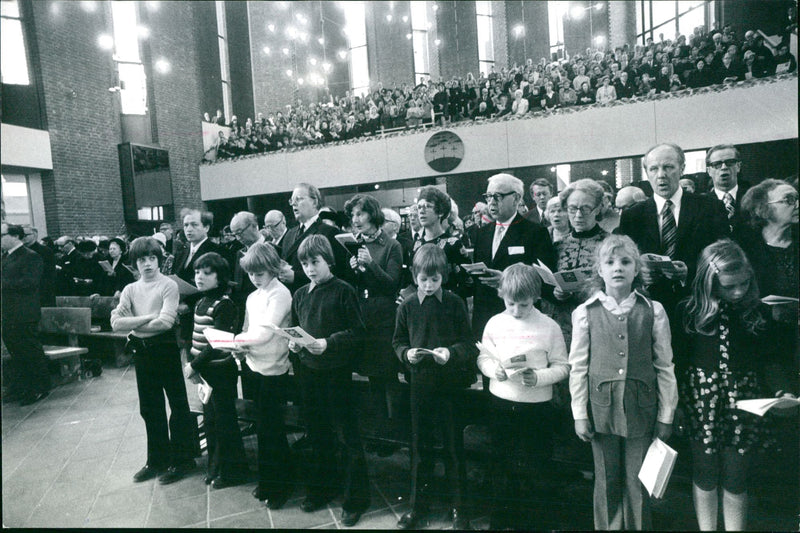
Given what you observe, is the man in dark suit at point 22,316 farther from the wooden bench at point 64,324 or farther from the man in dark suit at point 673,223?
the man in dark suit at point 673,223

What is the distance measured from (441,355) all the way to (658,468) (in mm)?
936

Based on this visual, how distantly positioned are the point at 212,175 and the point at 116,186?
23.7ft

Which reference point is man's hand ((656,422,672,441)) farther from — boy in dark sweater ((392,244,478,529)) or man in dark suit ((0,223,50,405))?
man in dark suit ((0,223,50,405))

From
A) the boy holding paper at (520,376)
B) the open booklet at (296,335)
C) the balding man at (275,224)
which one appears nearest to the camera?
the boy holding paper at (520,376)

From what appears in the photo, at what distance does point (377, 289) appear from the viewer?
298 centimetres

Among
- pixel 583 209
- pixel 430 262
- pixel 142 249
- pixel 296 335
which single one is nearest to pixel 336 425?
pixel 296 335

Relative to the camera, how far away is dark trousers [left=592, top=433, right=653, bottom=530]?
6.34ft

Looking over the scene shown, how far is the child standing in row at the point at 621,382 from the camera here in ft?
6.22

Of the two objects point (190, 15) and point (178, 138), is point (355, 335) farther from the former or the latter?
point (178, 138)

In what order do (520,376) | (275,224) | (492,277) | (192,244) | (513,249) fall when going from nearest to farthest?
(520,376)
(492,277)
(513,249)
(192,244)
(275,224)

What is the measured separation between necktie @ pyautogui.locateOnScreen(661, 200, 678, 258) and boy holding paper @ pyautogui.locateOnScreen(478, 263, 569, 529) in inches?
30.0

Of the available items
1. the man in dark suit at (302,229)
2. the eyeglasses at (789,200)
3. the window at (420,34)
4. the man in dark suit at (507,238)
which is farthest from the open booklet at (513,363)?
the window at (420,34)

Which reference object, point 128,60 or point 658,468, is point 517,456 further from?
point 128,60

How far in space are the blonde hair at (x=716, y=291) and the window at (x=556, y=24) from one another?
701 cm
